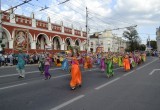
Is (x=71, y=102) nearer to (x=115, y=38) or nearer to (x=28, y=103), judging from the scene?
(x=28, y=103)

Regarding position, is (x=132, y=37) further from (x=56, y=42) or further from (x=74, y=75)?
(x=74, y=75)

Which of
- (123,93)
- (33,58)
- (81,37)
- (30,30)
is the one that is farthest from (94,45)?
(123,93)

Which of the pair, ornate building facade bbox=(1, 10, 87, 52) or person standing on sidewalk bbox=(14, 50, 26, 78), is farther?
ornate building facade bbox=(1, 10, 87, 52)

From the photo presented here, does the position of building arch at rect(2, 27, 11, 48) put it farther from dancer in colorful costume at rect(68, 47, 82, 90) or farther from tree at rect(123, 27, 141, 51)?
tree at rect(123, 27, 141, 51)

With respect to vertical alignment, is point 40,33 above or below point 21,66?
above

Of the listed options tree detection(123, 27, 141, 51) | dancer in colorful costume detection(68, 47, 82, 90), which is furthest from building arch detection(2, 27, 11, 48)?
tree detection(123, 27, 141, 51)

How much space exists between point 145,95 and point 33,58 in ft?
89.5

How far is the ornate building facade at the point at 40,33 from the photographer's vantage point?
39281 mm

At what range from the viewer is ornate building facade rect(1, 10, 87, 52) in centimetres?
3928

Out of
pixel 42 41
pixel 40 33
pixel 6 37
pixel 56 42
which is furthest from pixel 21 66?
pixel 56 42

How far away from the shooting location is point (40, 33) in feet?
156

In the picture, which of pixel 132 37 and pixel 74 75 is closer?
pixel 74 75

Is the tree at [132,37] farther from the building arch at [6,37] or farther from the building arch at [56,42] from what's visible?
the building arch at [6,37]

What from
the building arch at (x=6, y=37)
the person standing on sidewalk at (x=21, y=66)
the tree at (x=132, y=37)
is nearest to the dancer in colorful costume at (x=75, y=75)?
the person standing on sidewalk at (x=21, y=66)
